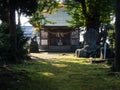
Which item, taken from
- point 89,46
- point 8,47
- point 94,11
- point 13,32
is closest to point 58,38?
point 94,11

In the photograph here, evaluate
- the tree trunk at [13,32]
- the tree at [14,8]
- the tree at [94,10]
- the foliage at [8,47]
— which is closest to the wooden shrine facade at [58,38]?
the tree at [94,10]

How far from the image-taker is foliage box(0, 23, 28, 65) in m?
19.8

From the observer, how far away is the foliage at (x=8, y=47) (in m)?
19.8

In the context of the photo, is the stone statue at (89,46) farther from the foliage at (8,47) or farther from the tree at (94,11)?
the foliage at (8,47)

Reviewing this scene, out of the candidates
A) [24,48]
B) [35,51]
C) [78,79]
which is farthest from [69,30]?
[78,79]

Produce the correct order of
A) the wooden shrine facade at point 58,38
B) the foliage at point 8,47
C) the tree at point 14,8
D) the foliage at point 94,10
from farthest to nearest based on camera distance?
the wooden shrine facade at point 58,38 → the foliage at point 94,10 → the foliage at point 8,47 → the tree at point 14,8

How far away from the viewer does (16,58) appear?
2025cm

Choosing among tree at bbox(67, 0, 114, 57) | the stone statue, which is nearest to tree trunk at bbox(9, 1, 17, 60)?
the stone statue

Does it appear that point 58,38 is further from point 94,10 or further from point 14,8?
point 14,8

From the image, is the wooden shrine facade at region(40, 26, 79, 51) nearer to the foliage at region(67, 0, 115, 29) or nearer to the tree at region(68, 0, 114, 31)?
the foliage at region(67, 0, 115, 29)

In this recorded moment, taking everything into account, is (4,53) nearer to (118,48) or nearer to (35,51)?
(118,48)

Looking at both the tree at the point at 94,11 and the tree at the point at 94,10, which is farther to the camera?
the tree at the point at 94,10

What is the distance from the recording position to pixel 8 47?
65.5ft

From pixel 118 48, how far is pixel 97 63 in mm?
5687
